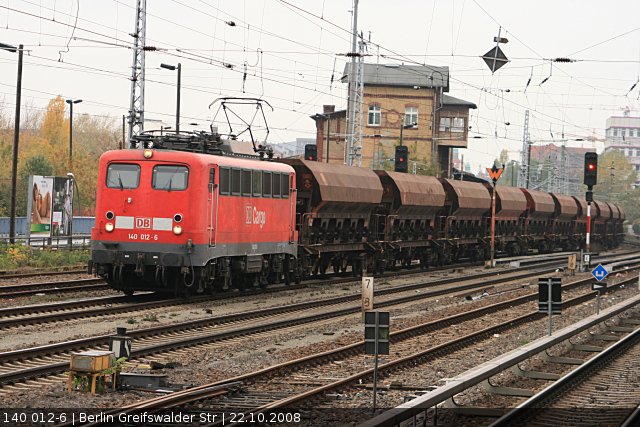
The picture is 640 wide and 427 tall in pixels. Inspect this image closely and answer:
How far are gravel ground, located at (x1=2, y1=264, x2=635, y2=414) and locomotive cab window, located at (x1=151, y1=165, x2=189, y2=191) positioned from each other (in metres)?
2.84

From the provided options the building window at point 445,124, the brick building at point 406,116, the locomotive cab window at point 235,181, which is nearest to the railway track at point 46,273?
the locomotive cab window at point 235,181

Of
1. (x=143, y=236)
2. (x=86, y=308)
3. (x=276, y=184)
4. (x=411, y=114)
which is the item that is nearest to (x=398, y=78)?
(x=411, y=114)

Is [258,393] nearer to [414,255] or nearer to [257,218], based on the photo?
[257,218]

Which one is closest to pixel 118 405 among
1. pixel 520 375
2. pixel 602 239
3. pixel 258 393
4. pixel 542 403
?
pixel 258 393

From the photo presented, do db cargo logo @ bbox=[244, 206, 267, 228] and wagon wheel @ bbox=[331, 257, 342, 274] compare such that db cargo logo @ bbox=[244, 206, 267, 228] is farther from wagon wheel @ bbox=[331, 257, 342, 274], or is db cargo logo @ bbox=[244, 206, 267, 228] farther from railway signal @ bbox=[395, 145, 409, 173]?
railway signal @ bbox=[395, 145, 409, 173]

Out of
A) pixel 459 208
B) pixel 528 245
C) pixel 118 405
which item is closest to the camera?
pixel 118 405

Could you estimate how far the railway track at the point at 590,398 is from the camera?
1170 centimetres

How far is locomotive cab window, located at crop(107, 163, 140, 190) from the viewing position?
23.3 metres

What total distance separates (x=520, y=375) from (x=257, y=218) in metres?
12.0

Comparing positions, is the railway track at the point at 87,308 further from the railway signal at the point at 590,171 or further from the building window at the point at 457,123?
the building window at the point at 457,123

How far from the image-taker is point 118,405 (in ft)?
37.7

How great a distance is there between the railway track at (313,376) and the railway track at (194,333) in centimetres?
129

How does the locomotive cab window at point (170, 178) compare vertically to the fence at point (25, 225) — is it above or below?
above

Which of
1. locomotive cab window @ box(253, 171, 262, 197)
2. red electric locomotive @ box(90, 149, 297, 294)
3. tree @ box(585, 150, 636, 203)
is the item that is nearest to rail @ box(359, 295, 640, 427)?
red electric locomotive @ box(90, 149, 297, 294)
